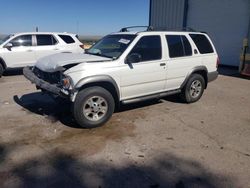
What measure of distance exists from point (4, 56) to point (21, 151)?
727 centimetres

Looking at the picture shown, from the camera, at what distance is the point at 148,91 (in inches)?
231

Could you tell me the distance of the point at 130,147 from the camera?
4.32 metres

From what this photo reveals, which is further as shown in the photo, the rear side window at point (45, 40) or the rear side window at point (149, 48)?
the rear side window at point (45, 40)

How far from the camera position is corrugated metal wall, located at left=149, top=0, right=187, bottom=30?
1634cm

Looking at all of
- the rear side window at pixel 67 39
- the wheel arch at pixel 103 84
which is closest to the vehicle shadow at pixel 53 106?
the wheel arch at pixel 103 84

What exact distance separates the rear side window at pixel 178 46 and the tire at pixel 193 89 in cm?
65

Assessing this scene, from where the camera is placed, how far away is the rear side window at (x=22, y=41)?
1062 cm

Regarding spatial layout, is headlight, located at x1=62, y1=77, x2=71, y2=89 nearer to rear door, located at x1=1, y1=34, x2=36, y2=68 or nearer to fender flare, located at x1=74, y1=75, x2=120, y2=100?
fender flare, located at x1=74, y1=75, x2=120, y2=100

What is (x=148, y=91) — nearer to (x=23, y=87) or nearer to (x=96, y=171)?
(x=96, y=171)

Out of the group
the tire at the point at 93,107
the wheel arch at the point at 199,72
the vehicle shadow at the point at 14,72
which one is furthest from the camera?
the vehicle shadow at the point at 14,72

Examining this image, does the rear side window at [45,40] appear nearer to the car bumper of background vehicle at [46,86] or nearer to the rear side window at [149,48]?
the car bumper of background vehicle at [46,86]

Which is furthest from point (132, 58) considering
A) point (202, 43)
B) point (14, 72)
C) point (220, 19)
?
point (220, 19)

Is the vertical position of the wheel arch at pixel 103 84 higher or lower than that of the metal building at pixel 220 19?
lower

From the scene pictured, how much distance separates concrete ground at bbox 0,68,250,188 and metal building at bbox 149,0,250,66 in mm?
7473
